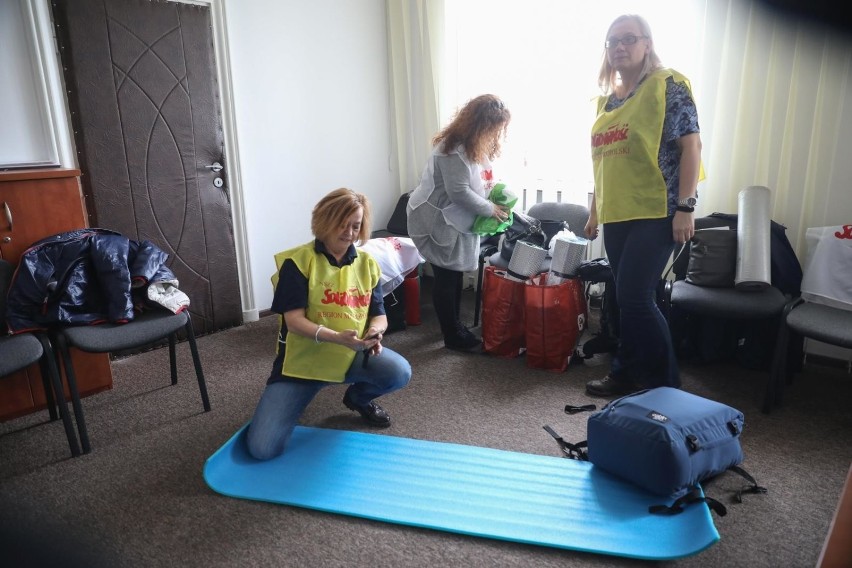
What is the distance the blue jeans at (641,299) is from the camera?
213 cm

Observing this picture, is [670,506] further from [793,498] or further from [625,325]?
[625,325]

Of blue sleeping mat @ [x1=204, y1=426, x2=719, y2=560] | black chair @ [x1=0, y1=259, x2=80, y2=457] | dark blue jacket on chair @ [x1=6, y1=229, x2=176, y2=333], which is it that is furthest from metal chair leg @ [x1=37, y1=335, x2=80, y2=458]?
blue sleeping mat @ [x1=204, y1=426, x2=719, y2=560]

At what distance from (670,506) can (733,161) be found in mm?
1818

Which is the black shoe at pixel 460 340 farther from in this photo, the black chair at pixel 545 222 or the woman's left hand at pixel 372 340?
the woman's left hand at pixel 372 340

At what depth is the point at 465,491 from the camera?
1.79m

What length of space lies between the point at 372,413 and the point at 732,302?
154 centimetres

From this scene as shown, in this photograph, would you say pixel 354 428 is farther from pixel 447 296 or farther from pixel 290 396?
pixel 447 296

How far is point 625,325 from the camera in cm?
229

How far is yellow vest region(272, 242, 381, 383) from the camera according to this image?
1967 millimetres

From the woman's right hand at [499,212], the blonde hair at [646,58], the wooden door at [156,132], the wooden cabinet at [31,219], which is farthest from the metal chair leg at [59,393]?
the blonde hair at [646,58]

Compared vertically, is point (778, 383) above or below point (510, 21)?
below

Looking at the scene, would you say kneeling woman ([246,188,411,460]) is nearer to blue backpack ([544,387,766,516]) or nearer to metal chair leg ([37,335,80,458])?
metal chair leg ([37,335,80,458])

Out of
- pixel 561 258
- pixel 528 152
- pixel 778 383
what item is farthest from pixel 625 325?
pixel 528 152

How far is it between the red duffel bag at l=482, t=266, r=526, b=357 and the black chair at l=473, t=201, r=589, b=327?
0.46 feet
